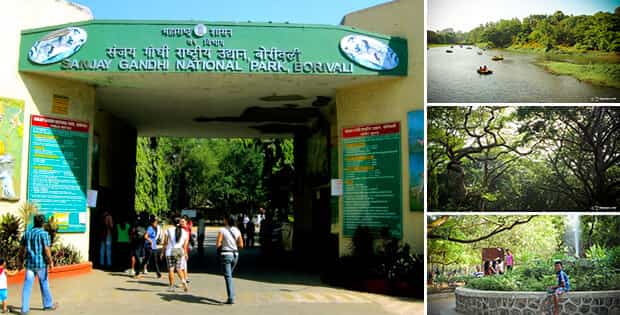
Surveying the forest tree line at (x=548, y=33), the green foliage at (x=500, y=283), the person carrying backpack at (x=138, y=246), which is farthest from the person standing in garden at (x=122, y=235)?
the forest tree line at (x=548, y=33)

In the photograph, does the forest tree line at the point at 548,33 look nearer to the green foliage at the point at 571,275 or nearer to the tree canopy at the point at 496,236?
the tree canopy at the point at 496,236

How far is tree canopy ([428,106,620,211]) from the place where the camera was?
8945 mm

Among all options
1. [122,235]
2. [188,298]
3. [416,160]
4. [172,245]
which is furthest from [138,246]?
[416,160]

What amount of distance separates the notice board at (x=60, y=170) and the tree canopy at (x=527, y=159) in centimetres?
922

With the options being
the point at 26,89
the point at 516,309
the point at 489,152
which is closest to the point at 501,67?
the point at 489,152

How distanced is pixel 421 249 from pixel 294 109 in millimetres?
7070

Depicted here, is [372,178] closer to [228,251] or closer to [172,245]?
[228,251]

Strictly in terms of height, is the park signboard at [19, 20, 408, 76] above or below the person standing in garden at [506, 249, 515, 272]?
above

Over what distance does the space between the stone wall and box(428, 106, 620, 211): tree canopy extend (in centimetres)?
117

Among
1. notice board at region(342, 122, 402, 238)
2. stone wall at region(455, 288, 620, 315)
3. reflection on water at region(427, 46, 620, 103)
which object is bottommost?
stone wall at region(455, 288, 620, 315)

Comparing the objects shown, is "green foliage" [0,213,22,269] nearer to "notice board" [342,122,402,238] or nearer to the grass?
"notice board" [342,122,402,238]

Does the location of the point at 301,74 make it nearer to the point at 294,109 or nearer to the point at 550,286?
the point at 294,109

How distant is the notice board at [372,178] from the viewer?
560 inches

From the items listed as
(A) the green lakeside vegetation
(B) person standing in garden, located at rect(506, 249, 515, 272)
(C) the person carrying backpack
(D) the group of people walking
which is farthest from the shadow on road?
(A) the green lakeside vegetation
